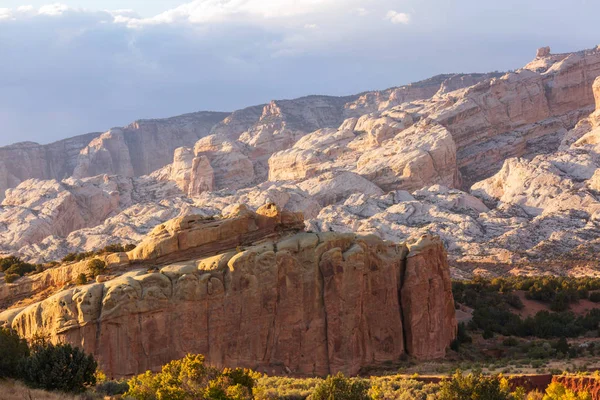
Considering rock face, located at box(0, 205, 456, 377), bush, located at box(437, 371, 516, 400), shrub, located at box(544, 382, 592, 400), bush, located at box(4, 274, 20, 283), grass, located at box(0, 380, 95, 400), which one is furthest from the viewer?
bush, located at box(4, 274, 20, 283)

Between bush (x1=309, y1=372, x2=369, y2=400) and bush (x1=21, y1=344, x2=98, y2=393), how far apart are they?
8.07m

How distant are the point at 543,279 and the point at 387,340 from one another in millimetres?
30599

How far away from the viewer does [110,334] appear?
37469 mm

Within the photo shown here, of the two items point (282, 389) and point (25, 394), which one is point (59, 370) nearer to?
point (25, 394)

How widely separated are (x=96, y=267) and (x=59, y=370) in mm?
15387

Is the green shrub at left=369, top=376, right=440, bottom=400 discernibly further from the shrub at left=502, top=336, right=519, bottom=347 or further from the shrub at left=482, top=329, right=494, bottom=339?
the shrub at left=482, top=329, right=494, bottom=339

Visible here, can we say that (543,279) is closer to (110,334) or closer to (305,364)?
(305,364)

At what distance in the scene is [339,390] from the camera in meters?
27.7

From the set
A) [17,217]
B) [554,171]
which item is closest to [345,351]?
[554,171]

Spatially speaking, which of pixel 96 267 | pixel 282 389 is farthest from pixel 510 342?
pixel 96 267

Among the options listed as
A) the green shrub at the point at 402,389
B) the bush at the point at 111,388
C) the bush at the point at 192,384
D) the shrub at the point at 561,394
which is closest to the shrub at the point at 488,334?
the green shrub at the point at 402,389

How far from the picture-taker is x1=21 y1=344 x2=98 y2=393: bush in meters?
26.8

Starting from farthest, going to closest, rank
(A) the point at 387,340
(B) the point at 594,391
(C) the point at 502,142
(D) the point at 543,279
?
(C) the point at 502,142
(D) the point at 543,279
(A) the point at 387,340
(B) the point at 594,391

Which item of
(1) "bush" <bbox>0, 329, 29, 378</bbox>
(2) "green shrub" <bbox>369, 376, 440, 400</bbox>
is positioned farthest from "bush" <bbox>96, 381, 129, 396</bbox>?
(2) "green shrub" <bbox>369, 376, 440, 400</bbox>
